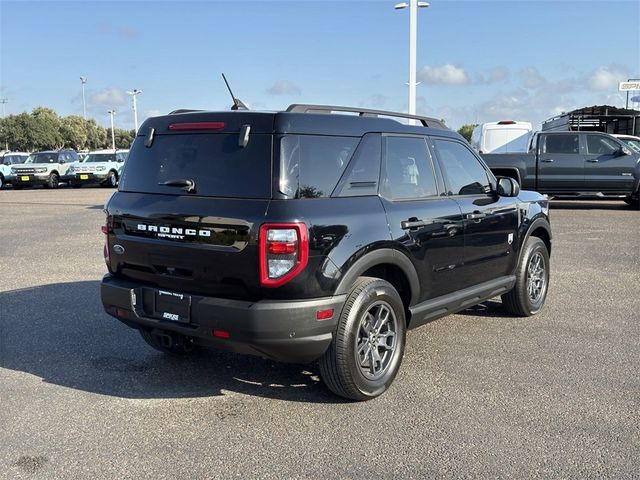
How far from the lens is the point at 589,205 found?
16656mm

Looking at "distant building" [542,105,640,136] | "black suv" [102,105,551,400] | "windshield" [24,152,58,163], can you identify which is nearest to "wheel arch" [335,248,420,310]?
"black suv" [102,105,551,400]

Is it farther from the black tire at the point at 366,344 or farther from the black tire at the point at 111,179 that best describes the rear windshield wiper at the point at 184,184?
the black tire at the point at 111,179

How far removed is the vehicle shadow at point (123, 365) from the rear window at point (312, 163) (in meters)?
1.43

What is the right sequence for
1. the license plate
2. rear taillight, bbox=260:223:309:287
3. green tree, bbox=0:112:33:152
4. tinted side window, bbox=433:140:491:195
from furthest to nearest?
green tree, bbox=0:112:33:152 → tinted side window, bbox=433:140:491:195 → the license plate → rear taillight, bbox=260:223:309:287

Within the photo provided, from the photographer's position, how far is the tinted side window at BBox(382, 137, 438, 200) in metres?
4.23

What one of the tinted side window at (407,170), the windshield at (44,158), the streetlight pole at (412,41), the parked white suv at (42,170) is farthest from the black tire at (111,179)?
the tinted side window at (407,170)

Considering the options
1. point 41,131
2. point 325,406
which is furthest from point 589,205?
point 41,131

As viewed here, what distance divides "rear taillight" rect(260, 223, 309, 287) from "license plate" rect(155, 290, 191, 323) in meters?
0.59

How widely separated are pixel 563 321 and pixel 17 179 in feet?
90.6

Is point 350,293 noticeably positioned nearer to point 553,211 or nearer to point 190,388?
point 190,388

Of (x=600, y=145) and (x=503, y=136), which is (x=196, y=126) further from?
(x=503, y=136)

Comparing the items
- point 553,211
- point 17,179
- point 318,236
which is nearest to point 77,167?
point 17,179

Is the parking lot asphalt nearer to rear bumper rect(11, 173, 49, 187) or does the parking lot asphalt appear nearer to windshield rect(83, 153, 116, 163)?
windshield rect(83, 153, 116, 163)

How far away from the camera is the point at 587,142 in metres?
14.8
